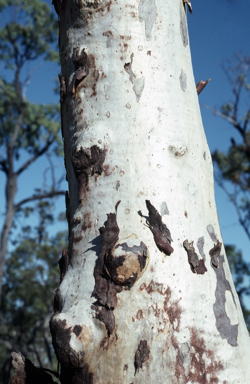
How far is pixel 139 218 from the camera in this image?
3.07ft

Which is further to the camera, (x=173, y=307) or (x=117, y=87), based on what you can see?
(x=117, y=87)

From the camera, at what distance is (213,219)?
1032 mm

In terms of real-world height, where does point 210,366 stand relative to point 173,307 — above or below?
below

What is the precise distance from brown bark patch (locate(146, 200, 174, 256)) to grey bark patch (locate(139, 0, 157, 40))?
1.98ft

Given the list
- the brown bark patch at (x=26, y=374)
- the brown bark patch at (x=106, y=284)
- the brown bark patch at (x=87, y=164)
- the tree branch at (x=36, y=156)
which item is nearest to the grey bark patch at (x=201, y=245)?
the brown bark patch at (x=106, y=284)

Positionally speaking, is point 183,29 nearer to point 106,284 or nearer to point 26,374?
point 106,284

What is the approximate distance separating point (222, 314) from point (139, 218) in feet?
1.10

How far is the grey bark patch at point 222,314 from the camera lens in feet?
2.86

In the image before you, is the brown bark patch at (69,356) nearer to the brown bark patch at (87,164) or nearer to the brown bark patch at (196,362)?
the brown bark patch at (196,362)

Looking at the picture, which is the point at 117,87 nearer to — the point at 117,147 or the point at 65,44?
the point at 117,147

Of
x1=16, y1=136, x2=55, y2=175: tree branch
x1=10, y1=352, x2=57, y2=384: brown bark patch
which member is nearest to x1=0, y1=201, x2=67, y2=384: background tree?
x1=16, y1=136, x2=55, y2=175: tree branch

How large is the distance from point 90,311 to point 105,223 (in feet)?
0.76

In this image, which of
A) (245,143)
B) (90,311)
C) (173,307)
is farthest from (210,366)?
(245,143)

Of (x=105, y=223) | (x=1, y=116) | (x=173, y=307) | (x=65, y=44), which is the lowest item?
(x=173, y=307)
